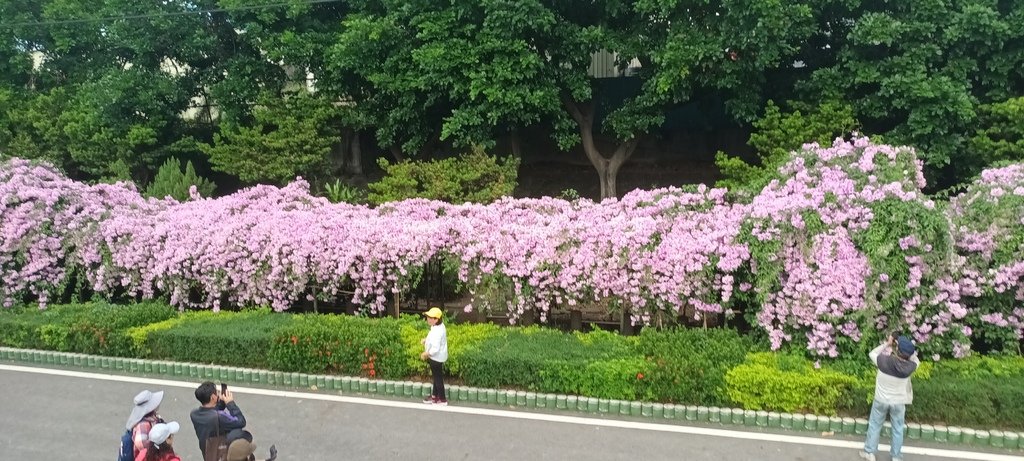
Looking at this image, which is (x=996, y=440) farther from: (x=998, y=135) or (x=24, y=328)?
(x=24, y=328)

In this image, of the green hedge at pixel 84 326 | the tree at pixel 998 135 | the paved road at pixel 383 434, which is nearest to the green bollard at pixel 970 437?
the paved road at pixel 383 434

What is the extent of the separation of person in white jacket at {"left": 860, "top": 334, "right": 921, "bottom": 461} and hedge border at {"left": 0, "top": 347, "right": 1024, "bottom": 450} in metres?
0.54

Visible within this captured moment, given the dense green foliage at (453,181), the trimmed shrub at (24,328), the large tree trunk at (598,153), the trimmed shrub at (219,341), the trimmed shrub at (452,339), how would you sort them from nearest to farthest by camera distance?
the trimmed shrub at (452,339)
the trimmed shrub at (219,341)
the trimmed shrub at (24,328)
the dense green foliage at (453,181)
the large tree trunk at (598,153)

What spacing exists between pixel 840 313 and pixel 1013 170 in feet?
9.83

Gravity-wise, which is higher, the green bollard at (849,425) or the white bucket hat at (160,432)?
the white bucket hat at (160,432)

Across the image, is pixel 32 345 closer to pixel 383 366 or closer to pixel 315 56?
pixel 383 366

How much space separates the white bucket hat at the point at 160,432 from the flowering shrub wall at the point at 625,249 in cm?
431

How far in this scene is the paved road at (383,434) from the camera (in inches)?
229

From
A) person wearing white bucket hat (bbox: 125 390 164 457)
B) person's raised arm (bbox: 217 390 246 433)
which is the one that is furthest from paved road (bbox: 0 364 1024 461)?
person wearing white bucket hat (bbox: 125 390 164 457)

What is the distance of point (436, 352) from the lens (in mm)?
6770

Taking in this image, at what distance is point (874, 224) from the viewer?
6.69 metres

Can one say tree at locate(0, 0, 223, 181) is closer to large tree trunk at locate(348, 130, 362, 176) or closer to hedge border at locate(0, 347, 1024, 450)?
large tree trunk at locate(348, 130, 362, 176)

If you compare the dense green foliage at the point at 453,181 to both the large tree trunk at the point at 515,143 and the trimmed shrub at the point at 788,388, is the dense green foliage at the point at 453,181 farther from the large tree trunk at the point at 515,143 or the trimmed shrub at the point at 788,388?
the trimmed shrub at the point at 788,388

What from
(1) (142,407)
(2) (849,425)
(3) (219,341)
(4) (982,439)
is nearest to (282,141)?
(3) (219,341)
